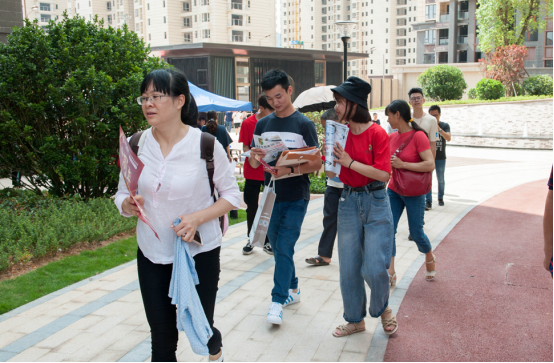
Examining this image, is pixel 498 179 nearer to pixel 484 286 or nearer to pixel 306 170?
pixel 484 286

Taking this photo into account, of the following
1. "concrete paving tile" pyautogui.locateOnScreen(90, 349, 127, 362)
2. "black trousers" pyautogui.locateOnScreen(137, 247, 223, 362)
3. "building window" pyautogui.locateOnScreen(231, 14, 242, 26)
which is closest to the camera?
"black trousers" pyautogui.locateOnScreen(137, 247, 223, 362)

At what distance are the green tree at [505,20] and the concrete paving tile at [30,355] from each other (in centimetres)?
4351

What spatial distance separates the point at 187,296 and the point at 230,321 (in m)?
1.85

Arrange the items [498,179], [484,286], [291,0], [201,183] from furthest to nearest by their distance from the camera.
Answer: [291,0] < [498,179] < [484,286] < [201,183]

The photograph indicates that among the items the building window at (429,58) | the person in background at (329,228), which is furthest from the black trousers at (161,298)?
the building window at (429,58)

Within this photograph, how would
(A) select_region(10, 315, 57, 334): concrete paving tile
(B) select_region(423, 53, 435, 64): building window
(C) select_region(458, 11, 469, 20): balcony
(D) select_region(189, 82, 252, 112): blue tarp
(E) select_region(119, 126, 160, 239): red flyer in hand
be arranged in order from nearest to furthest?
1. (E) select_region(119, 126, 160, 239): red flyer in hand
2. (A) select_region(10, 315, 57, 334): concrete paving tile
3. (D) select_region(189, 82, 252, 112): blue tarp
4. (C) select_region(458, 11, 469, 20): balcony
5. (B) select_region(423, 53, 435, 64): building window

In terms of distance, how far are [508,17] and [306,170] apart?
42.9m

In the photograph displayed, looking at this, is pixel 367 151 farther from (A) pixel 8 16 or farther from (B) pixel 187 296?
(A) pixel 8 16

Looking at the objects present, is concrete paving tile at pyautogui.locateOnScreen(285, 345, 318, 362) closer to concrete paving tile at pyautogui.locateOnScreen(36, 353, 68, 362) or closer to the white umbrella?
concrete paving tile at pyautogui.locateOnScreen(36, 353, 68, 362)

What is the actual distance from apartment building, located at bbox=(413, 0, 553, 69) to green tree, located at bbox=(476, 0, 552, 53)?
2082cm

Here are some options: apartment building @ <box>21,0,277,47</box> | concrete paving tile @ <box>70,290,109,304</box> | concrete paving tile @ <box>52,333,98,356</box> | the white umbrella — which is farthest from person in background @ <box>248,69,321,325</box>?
apartment building @ <box>21,0,277,47</box>

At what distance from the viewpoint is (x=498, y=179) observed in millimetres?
14445

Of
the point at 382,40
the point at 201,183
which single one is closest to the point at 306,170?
the point at 201,183

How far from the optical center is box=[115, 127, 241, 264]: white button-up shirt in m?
2.63
